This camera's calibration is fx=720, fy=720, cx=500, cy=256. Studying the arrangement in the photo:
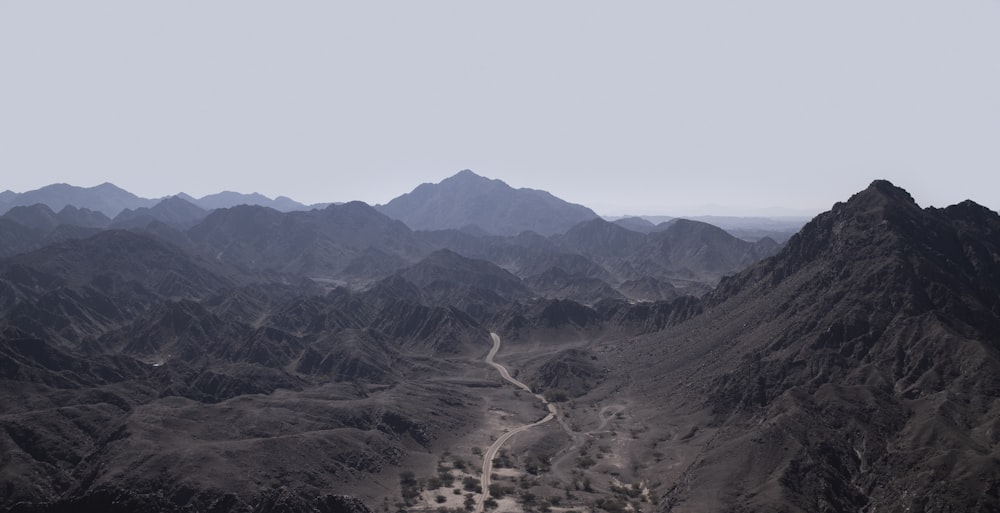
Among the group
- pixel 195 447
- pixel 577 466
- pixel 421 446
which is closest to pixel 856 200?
pixel 577 466

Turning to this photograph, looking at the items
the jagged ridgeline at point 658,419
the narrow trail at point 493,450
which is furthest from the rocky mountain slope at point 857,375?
the narrow trail at point 493,450

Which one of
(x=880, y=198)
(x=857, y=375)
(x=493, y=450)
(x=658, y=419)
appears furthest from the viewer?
(x=880, y=198)

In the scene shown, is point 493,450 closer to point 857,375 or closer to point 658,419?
point 658,419

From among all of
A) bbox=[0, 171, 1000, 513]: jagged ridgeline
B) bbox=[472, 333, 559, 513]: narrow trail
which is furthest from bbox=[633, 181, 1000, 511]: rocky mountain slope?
bbox=[472, 333, 559, 513]: narrow trail

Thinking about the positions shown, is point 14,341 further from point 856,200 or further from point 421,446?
point 856,200

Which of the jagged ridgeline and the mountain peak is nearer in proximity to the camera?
the jagged ridgeline

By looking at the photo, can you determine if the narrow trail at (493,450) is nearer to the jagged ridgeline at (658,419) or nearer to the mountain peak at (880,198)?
the jagged ridgeline at (658,419)

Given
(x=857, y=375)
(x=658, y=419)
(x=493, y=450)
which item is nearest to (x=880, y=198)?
(x=857, y=375)

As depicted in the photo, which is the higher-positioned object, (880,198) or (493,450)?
(880,198)

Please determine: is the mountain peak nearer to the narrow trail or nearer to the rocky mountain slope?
the rocky mountain slope

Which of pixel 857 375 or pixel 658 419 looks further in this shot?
pixel 658 419

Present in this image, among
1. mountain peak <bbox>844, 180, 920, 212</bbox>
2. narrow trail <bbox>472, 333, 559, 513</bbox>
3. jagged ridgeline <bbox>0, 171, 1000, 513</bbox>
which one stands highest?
mountain peak <bbox>844, 180, 920, 212</bbox>
